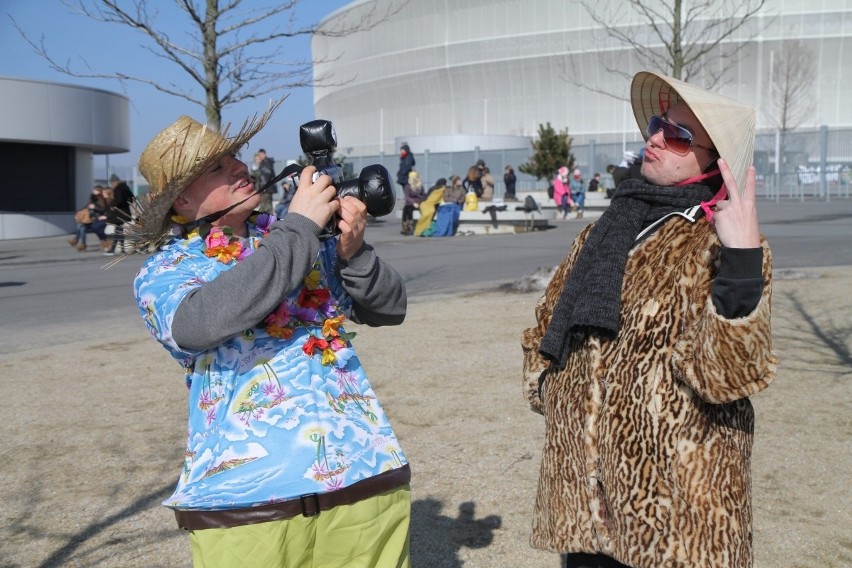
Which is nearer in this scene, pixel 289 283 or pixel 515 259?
pixel 289 283

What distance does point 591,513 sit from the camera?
282cm

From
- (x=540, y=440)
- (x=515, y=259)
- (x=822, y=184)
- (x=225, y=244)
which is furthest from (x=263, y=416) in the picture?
(x=822, y=184)

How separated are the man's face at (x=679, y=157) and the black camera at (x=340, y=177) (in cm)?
82

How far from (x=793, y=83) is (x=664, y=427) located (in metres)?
52.9

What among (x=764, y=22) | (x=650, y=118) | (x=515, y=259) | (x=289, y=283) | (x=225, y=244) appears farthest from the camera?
(x=764, y=22)

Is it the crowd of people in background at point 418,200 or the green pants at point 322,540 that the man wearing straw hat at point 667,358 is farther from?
the crowd of people in background at point 418,200

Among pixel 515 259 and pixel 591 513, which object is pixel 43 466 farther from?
pixel 515 259

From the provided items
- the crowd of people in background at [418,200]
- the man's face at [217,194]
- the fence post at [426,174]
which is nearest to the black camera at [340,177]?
the man's face at [217,194]

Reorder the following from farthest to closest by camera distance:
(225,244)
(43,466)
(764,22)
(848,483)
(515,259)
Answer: (764,22) < (515,259) < (43,466) < (848,483) < (225,244)

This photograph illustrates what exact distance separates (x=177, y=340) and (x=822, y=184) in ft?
118

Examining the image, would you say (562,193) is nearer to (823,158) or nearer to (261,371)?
(823,158)

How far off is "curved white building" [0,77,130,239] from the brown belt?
24785 millimetres

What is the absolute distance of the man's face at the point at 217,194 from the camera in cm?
267

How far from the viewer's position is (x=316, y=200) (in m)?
2.48
